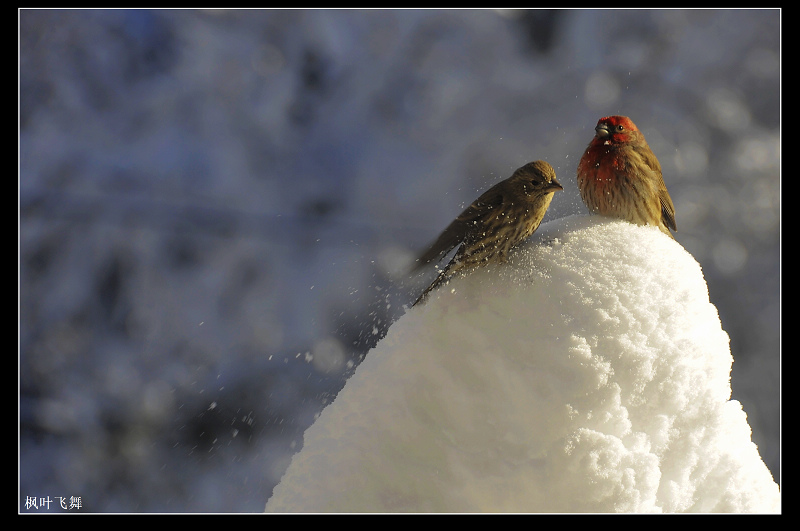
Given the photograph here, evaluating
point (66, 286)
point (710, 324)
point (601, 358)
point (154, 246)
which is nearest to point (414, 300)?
point (601, 358)

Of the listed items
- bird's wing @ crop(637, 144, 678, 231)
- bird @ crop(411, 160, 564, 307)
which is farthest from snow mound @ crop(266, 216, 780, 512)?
bird's wing @ crop(637, 144, 678, 231)

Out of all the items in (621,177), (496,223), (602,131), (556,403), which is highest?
(602,131)

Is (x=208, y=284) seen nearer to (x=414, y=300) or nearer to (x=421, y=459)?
(x=414, y=300)

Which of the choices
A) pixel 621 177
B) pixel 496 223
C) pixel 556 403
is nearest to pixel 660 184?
pixel 621 177

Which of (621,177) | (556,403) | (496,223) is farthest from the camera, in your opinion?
(621,177)

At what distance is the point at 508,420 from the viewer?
75 centimetres

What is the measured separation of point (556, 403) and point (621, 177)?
0.44 metres

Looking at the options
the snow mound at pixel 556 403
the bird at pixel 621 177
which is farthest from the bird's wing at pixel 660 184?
the snow mound at pixel 556 403

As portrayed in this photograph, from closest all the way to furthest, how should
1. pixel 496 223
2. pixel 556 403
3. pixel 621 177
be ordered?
pixel 556 403
pixel 496 223
pixel 621 177

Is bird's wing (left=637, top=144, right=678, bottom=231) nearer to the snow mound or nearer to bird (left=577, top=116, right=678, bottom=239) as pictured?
bird (left=577, top=116, right=678, bottom=239)

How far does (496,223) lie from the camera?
2.73 feet

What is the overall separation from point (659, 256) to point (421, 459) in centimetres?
44

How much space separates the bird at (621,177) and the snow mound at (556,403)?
11cm

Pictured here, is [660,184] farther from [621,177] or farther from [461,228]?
[461,228]
